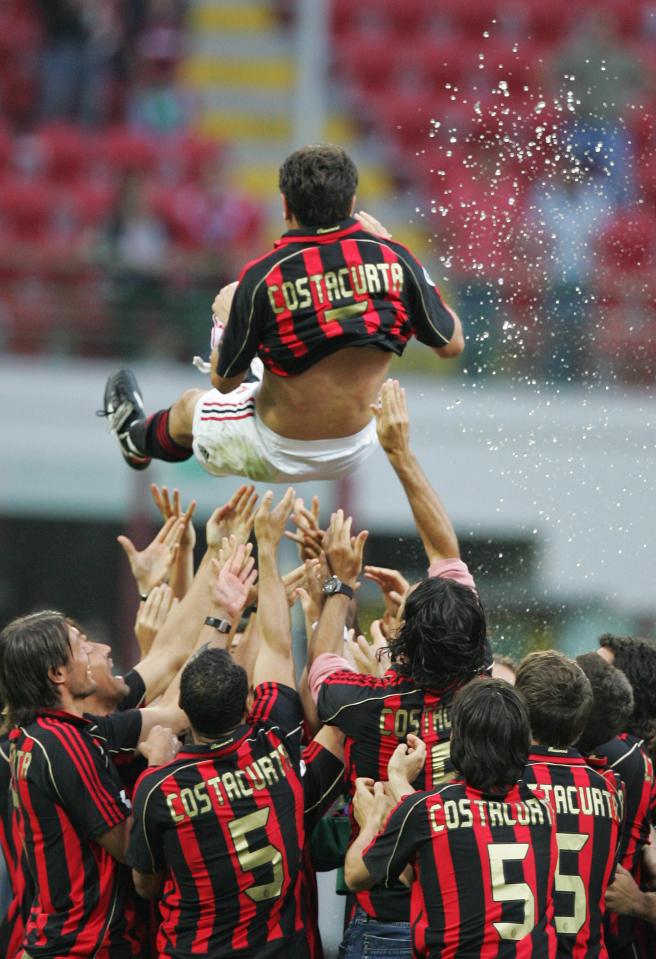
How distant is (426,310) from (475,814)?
155cm

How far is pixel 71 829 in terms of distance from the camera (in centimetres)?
365

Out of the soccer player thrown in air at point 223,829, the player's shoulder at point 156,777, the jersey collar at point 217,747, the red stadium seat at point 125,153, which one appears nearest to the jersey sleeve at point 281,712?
the soccer player thrown in air at point 223,829

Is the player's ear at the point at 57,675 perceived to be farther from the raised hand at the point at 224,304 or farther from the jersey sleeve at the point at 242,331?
the raised hand at the point at 224,304

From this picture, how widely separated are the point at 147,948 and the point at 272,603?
3.16ft

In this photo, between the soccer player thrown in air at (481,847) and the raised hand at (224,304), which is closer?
the soccer player thrown in air at (481,847)

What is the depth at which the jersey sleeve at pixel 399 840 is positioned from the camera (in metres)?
3.18

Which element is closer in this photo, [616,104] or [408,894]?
[408,894]

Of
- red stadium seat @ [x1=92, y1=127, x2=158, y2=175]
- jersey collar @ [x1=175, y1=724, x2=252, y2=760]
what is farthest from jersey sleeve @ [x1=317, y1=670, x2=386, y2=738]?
red stadium seat @ [x1=92, y1=127, x2=158, y2=175]

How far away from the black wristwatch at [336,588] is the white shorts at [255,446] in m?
0.52

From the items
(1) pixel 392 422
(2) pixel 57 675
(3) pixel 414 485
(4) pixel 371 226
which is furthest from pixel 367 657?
(4) pixel 371 226

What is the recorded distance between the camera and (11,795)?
12.7ft

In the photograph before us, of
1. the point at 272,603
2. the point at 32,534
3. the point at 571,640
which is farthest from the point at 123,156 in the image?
the point at 272,603

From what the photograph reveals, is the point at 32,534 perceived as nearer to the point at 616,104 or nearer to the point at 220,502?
the point at 220,502

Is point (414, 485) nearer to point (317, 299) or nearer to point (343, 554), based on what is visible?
point (343, 554)
